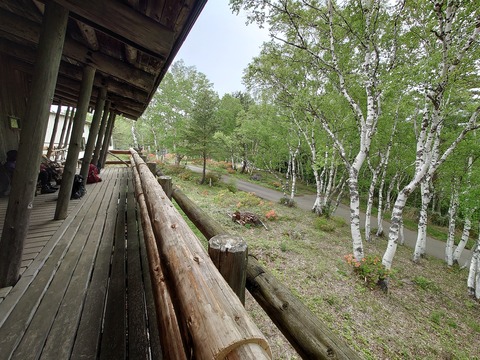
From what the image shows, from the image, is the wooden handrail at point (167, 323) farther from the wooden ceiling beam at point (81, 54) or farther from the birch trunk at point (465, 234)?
the birch trunk at point (465, 234)

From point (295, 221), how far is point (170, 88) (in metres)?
17.3

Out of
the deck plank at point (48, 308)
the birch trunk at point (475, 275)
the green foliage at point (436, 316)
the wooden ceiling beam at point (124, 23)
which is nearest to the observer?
the deck plank at point (48, 308)

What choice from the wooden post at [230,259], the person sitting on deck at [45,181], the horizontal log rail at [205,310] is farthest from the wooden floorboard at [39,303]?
the person sitting on deck at [45,181]

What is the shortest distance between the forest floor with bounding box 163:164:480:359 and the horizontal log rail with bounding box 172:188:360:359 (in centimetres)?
278

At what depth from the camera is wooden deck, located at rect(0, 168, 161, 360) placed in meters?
1.41

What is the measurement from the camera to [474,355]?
4094mm

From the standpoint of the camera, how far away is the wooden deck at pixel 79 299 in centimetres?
141

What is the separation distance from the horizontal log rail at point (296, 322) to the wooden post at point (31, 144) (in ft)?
7.66

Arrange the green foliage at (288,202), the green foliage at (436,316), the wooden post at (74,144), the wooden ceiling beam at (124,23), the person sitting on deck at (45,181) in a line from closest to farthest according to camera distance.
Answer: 1. the wooden ceiling beam at (124,23)
2. the wooden post at (74,144)
3. the person sitting on deck at (45,181)
4. the green foliage at (436,316)
5. the green foliage at (288,202)

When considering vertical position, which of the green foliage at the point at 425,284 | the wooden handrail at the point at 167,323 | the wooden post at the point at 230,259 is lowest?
the green foliage at the point at 425,284

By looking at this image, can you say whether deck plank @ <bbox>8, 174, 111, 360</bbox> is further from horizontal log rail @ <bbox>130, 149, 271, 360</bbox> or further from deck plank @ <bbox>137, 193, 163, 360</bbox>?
horizontal log rail @ <bbox>130, 149, 271, 360</bbox>

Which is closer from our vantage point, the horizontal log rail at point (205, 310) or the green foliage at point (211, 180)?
the horizontal log rail at point (205, 310)

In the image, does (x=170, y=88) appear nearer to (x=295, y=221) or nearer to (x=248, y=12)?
(x=248, y=12)

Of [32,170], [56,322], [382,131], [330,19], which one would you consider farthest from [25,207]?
[382,131]
